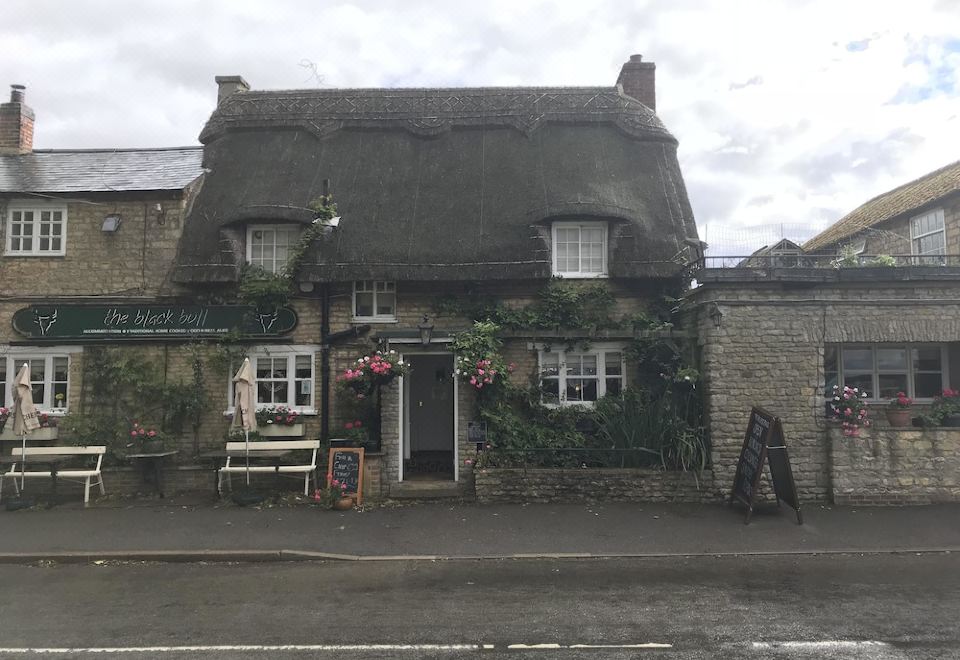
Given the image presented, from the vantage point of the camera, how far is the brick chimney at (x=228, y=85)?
14852mm

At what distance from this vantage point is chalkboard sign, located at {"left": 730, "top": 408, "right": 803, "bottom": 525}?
28.6 feet

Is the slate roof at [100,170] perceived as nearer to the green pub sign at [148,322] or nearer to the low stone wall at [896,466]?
the green pub sign at [148,322]

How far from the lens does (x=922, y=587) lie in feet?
20.8

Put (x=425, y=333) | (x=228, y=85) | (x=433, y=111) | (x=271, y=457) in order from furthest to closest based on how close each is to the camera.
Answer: (x=228, y=85)
(x=433, y=111)
(x=271, y=457)
(x=425, y=333)

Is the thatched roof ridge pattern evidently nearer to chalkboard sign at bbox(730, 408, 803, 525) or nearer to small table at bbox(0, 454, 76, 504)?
chalkboard sign at bbox(730, 408, 803, 525)

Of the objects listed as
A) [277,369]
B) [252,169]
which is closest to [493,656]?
[277,369]

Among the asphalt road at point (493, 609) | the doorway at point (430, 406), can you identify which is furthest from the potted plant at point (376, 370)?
the asphalt road at point (493, 609)

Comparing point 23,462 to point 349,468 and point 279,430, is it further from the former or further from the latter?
point 349,468

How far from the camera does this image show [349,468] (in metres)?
9.95

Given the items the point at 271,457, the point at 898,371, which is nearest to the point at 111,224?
the point at 271,457

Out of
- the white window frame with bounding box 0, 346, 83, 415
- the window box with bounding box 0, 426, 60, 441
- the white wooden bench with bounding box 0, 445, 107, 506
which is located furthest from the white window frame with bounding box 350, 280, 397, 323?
the window box with bounding box 0, 426, 60, 441

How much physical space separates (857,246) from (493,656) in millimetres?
19220

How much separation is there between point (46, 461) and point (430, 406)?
7.10 metres

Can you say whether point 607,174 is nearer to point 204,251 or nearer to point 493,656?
point 204,251
